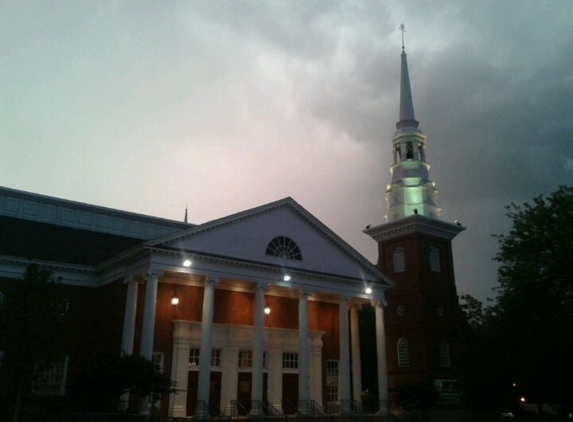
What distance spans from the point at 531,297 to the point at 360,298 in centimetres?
1295

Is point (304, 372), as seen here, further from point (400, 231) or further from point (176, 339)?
point (400, 231)

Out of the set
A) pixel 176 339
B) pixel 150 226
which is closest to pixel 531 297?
pixel 176 339

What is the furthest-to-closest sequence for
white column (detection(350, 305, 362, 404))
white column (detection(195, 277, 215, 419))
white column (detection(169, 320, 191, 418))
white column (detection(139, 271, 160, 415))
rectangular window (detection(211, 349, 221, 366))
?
white column (detection(350, 305, 362, 404)) → rectangular window (detection(211, 349, 221, 366)) → white column (detection(169, 320, 191, 418)) → white column (detection(195, 277, 215, 419)) → white column (detection(139, 271, 160, 415))

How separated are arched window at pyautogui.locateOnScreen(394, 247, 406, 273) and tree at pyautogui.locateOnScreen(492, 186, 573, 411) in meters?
16.1

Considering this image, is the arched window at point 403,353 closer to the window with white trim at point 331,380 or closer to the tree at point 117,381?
the window with white trim at point 331,380

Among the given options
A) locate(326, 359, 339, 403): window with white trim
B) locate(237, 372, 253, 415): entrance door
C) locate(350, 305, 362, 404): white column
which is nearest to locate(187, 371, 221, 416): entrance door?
locate(237, 372, 253, 415): entrance door

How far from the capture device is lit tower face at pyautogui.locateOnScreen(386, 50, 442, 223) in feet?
144

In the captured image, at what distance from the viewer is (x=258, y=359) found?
29594 mm

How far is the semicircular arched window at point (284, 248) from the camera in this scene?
3244cm

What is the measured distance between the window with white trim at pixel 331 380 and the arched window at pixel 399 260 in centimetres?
953

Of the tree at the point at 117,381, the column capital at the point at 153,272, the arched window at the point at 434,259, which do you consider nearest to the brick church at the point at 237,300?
the column capital at the point at 153,272

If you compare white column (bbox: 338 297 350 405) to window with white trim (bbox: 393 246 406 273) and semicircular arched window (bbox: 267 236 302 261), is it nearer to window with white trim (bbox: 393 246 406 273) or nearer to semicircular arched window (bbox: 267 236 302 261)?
semicircular arched window (bbox: 267 236 302 261)

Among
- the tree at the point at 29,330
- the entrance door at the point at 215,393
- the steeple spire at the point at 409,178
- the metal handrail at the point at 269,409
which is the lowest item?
the metal handrail at the point at 269,409

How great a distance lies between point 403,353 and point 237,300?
1435cm
